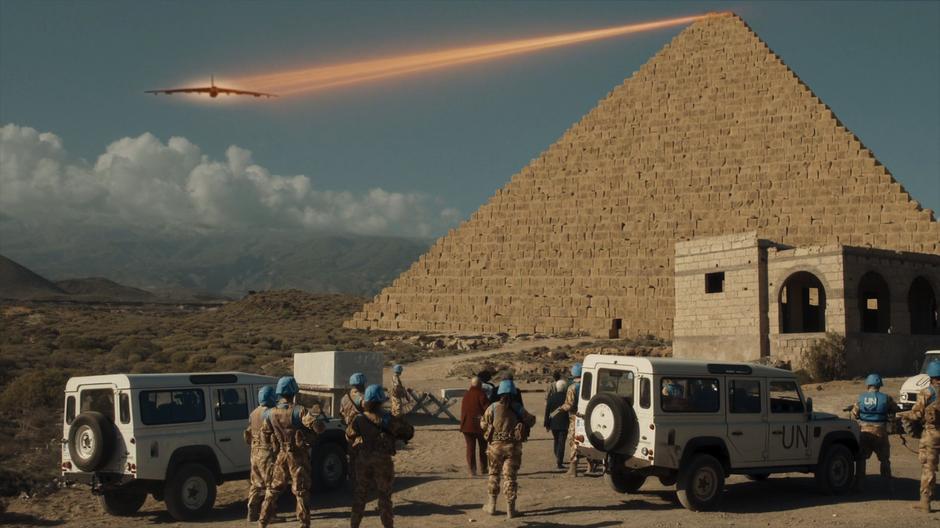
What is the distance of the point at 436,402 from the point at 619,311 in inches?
1133

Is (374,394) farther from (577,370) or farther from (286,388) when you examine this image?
(577,370)

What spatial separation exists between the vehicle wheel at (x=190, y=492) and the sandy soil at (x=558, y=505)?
18 cm

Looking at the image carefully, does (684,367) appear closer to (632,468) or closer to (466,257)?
(632,468)

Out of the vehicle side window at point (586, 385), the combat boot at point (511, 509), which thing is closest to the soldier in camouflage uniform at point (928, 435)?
the vehicle side window at point (586, 385)

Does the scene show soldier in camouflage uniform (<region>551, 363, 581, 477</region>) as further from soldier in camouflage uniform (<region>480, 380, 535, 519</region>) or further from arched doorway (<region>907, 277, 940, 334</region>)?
arched doorway (<region>907, 277, 940, 334</region>)

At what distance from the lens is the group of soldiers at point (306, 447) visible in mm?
9305

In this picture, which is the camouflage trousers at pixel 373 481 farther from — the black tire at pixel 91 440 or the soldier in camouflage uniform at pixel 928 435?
the soldier in camouflage uniform at pixel 928 435

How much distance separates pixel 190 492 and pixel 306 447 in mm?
2431

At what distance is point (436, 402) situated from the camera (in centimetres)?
2073

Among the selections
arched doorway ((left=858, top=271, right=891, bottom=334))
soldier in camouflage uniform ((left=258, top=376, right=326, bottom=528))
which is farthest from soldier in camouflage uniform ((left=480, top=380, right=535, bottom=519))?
arched doorway ((left=858, top=271, right=891, bottom=334))

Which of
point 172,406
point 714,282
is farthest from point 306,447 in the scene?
point 714,282

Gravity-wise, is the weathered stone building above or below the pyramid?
below

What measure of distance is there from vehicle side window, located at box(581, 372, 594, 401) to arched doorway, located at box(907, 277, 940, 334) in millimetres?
24286

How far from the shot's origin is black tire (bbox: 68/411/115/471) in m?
10.7
